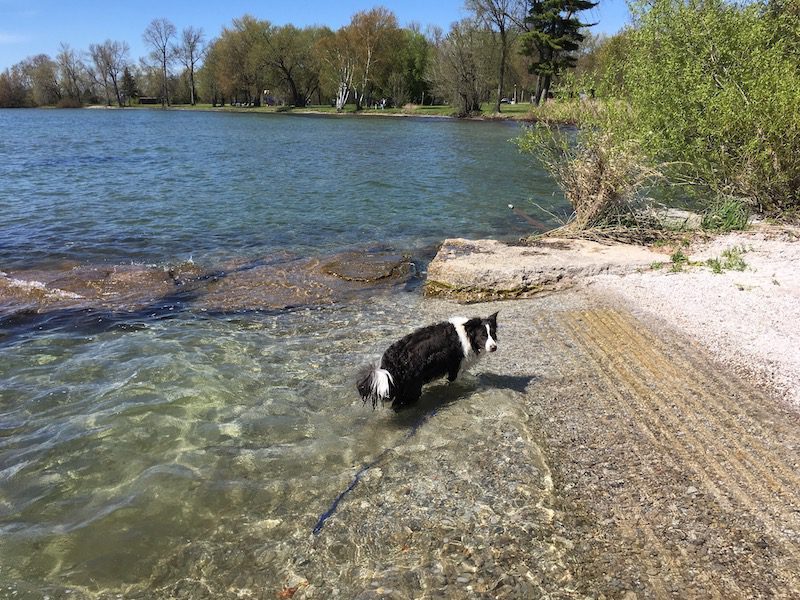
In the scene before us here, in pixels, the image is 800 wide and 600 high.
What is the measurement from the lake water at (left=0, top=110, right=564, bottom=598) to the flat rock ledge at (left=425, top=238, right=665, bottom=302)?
29.6 inches

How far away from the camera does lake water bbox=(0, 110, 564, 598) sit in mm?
4270

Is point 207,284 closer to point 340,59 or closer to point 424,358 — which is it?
point 424,358

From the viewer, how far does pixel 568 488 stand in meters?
4.56

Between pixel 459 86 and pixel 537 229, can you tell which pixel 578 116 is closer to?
pixel 537 229

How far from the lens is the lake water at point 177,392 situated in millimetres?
4270

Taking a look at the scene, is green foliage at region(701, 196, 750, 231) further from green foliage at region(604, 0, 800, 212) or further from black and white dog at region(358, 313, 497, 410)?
black and white dog at region(358, 313, 497, 410)

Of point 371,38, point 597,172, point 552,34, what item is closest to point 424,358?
point 597,172

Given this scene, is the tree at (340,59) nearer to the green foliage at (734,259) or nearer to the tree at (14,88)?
the tree at (14,88)

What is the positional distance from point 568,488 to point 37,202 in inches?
761

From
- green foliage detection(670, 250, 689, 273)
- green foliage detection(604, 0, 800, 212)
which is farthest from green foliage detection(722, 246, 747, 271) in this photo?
green foliage detection(604, 0, 800, 212)

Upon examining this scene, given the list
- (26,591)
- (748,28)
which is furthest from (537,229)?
(26,591)

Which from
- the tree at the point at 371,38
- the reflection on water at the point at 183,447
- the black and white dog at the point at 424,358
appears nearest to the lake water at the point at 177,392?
the reflection on water at the point at 183,447

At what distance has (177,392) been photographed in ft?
21.0

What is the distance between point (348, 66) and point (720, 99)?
81225mm
